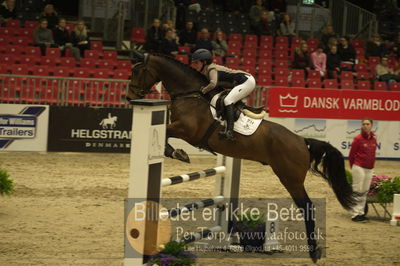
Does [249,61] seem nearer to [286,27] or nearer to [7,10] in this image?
Answer: [286,27]

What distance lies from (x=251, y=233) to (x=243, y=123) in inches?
54.9

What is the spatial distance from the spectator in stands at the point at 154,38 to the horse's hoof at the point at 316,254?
10.9m

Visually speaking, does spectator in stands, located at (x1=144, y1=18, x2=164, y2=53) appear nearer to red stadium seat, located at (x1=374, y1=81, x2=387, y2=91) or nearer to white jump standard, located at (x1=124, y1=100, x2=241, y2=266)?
red stadium seat, located at (x1=374, y1=81, x2=387, y2=91)

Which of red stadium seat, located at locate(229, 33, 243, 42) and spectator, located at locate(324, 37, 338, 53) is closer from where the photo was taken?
spectator, located at locate(324, 37, 338, 53)

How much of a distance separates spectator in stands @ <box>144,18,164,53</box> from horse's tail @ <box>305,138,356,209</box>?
389 inches

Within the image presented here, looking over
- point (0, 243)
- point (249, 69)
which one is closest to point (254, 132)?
point (0, 243)

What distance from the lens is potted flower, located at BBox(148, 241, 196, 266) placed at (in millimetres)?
6881

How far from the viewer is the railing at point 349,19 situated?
79.4 feet

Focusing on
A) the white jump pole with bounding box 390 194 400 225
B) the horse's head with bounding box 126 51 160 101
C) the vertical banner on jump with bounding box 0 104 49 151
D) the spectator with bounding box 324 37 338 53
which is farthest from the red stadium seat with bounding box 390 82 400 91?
the horse's head with bounding box 126 51 160 101

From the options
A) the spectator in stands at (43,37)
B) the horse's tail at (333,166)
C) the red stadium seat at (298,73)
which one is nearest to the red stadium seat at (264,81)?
the red stadium seat at (298,73)

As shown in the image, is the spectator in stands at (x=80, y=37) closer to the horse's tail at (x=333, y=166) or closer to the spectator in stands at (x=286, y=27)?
the spectator in stands at (x=286, y=27)

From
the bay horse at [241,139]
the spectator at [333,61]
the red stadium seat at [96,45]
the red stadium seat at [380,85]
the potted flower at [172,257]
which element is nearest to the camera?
the potted flower at [172,257]

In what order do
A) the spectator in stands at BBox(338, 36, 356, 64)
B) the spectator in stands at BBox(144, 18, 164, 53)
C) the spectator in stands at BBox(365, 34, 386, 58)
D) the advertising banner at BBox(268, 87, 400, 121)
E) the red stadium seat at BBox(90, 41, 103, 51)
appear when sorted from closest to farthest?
1. the advertising banner at BBox(268, 87, 400, 121)
2. the spectator in stands at BBox(144, 18, 164, 53)
3. the red stadium seat at BBox(90, 41, 103, 51)
4. the spectator in stands at BBox(338, 36, 356, 64)
5. the spectator in stands at BBox(365, 34, 386, 58)

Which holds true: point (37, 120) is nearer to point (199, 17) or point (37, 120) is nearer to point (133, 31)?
point (133, 31)
